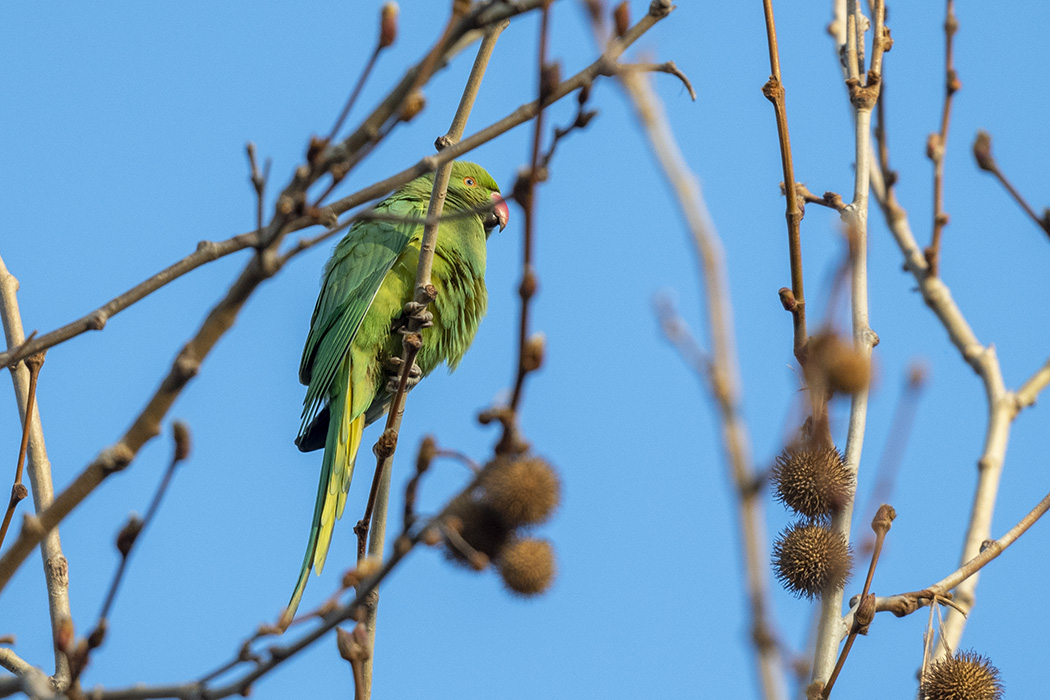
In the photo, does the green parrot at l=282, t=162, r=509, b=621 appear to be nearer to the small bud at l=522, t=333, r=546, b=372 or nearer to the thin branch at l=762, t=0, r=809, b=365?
the thin branch at l=762, t=0, r=809, b=365

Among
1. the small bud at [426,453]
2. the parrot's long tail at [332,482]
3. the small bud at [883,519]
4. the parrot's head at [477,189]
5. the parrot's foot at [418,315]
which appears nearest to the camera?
the small bud at [426,453]

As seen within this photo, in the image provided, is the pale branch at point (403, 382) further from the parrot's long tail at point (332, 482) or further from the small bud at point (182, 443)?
the small bud at point (182, 443)

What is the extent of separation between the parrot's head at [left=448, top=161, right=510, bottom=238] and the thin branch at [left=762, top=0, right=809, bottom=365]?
318 centimetres

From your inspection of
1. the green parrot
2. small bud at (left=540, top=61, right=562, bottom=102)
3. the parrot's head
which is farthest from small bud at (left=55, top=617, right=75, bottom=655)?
the parrot's head

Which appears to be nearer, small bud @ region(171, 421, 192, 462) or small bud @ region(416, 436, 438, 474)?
small bud @ region(171, 421, 192, 462)

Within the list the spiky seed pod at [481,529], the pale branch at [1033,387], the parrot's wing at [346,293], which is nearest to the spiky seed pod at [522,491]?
the spiky seed pod at [481,529]

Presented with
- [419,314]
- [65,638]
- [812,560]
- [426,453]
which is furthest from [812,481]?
[419,314]

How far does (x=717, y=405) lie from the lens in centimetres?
98

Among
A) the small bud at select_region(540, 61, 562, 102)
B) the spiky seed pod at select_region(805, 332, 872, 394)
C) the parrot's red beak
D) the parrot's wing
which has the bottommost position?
the spiky seed pod at select_region(805, 332, 872, 394)

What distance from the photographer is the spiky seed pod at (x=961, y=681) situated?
7.37 ft

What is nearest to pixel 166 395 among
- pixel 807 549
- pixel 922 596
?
pixel 807 549

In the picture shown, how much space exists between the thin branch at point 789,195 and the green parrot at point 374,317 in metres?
2.01

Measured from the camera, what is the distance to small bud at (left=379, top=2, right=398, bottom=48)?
5.19ft

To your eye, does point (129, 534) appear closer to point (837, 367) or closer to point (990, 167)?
point (837, 367)
